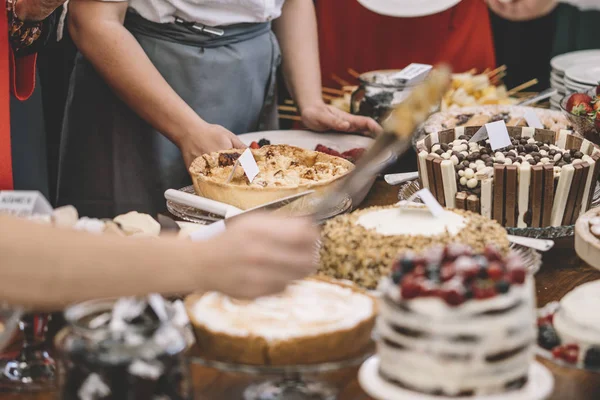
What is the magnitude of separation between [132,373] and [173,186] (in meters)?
2.01

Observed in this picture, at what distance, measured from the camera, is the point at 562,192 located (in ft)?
7.00

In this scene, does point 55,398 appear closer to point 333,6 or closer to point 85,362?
point 85,362

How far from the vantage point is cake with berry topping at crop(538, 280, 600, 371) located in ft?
4.53

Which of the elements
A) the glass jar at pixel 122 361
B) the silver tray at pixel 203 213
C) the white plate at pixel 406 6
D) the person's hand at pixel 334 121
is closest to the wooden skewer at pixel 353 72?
the white plate at pixel 406 6

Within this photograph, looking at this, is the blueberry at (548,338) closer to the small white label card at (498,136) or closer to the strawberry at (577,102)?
the small white label card at (498,136)

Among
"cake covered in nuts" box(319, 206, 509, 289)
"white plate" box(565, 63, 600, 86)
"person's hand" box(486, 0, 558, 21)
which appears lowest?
"white plate" box(565, 63, 600, 86)

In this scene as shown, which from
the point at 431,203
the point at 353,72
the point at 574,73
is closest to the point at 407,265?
the point at 431,203

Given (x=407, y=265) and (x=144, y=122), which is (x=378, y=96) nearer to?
(x=144, y=122)

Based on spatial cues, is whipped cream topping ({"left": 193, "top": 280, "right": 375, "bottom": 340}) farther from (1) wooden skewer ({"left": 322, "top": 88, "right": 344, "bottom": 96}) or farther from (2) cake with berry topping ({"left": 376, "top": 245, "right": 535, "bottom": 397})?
(1) wooden skewer ({"left": 322, "top": 88, "right": 344, "bottom": 96})

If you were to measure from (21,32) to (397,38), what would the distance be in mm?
2061

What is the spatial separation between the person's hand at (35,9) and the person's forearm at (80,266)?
1.21 meters

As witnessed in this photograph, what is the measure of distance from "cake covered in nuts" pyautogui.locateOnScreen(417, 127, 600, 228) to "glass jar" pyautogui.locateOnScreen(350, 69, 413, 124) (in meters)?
0.65

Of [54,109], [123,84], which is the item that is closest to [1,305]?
[123,84]

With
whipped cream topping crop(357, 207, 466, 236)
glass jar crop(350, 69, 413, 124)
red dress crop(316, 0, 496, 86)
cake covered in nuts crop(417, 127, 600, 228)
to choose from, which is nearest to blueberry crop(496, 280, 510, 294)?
whipped cream topping crop(357, 207, 466, 236)
